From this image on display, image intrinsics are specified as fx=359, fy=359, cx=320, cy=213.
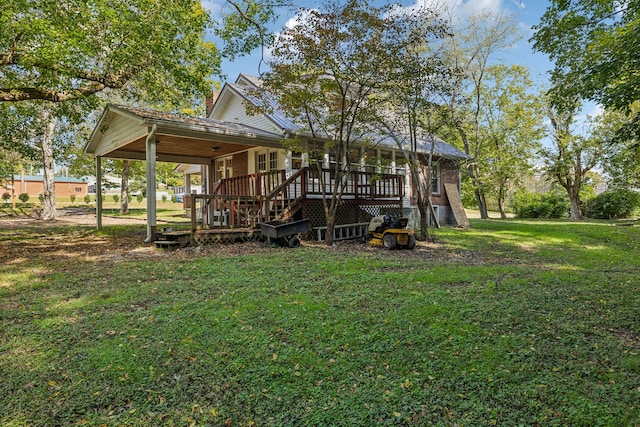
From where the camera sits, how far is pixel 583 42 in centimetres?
841

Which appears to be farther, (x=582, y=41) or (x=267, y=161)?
(x=267, y=161)

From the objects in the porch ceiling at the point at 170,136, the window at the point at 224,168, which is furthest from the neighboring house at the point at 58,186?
the porch ceiling at the point at 170,136

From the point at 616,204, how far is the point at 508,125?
9109 millimetres

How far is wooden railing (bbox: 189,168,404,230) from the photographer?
33.8 feet

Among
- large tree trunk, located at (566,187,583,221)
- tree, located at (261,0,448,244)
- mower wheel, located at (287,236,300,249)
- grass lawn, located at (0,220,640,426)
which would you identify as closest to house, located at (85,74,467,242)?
mower wheel, located at (287,236,300,249)

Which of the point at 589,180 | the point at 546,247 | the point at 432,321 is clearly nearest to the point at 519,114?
the point at 589,180

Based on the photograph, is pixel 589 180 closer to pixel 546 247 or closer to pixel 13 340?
pixel 546 247

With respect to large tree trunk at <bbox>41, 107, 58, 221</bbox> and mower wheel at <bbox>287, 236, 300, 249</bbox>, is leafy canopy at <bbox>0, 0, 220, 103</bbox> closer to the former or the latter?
mower wheel at <bbox>287, 236, 300, 249</bbox>

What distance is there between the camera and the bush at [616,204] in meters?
23.4

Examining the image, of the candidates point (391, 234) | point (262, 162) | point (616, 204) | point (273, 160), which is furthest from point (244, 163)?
point (616, 204)

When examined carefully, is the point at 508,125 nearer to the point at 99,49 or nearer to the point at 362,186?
the point at 362,186

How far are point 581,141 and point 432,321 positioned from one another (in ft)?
82.6

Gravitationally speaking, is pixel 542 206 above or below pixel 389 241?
above

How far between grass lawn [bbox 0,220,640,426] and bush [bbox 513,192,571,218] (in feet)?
71.3
